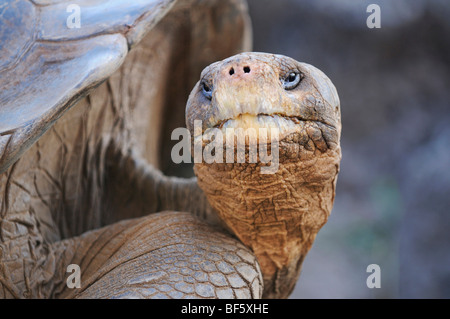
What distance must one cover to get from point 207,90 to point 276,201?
401mm

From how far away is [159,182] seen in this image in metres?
2.44

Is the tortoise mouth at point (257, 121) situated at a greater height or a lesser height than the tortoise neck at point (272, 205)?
greater

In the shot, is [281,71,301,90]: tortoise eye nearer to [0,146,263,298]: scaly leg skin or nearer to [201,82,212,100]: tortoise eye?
[201,82,212,100]: tortoise eye

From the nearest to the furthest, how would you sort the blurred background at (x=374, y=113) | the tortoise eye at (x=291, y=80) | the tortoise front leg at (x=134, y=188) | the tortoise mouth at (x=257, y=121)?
the tortoise mouth at (x=257, y=121) → the tortoise eye at (x=291, y=80) → the tortoise front leg at (x=134, y=188) → the blurred background at (x=374, y=113)

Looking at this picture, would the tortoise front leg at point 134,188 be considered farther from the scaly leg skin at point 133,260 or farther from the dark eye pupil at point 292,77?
the dark eye pupil at point 292,77

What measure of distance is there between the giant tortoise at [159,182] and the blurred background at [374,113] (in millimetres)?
2368

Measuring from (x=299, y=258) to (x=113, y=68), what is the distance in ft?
3.15

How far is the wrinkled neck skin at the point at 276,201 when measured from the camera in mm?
1512

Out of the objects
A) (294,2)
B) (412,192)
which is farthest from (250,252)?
(294,2)

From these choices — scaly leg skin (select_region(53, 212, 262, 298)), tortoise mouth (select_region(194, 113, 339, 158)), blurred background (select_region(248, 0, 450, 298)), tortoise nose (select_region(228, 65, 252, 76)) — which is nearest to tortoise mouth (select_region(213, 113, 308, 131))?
tortoise mouth (select_region(194, 113, 339, 158))

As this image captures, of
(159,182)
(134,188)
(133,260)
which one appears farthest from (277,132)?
(134,188)

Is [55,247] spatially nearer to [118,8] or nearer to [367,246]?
[118,8]

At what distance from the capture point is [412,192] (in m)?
3.90

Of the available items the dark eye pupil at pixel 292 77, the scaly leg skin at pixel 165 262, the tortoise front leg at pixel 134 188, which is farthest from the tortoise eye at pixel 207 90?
the tortoise front leg at pixel 134 188
